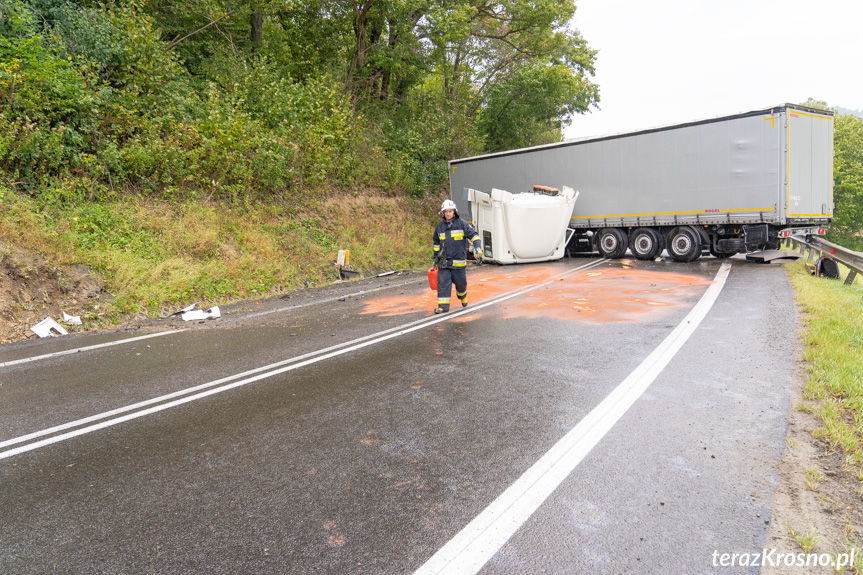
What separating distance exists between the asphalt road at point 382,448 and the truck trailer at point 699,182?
26.8ft

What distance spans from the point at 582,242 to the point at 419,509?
16.8 metres

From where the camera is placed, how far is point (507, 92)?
27.4 metres

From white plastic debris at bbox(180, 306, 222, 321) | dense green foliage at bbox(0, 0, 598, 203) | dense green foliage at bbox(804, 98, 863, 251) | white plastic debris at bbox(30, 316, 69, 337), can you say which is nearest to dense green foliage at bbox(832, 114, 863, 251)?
dense green foliage at bbox(804, 98, 863, 251)

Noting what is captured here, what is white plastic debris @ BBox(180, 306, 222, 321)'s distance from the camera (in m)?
8.59

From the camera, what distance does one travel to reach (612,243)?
17219mm

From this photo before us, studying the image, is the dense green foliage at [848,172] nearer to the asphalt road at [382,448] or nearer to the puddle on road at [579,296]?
the puddle on road at [579,296]

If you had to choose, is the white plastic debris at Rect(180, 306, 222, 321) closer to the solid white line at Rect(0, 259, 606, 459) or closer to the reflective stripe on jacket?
the solid white line at Rect(0, 259, 606, 459)

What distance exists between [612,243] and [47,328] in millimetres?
15168

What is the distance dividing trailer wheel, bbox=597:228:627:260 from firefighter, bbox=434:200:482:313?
9774 mm

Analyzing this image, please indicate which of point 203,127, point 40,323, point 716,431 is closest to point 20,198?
point 40,323

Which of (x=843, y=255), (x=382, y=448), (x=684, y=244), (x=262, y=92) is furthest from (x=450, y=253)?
(x=262, y=92)

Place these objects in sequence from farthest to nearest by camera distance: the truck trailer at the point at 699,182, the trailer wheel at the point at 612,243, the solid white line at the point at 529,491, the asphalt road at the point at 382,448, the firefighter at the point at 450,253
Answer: the trailer wheel at the point at 612,243
the truck trailer at the point at 699,182
the firefighter at the point at 450,253
the asphalt road at the point at 382,448
the solid white line at the point at 529,491

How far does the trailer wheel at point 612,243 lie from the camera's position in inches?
671

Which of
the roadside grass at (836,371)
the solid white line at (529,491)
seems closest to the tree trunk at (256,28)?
the roadside grass at (836,371)
